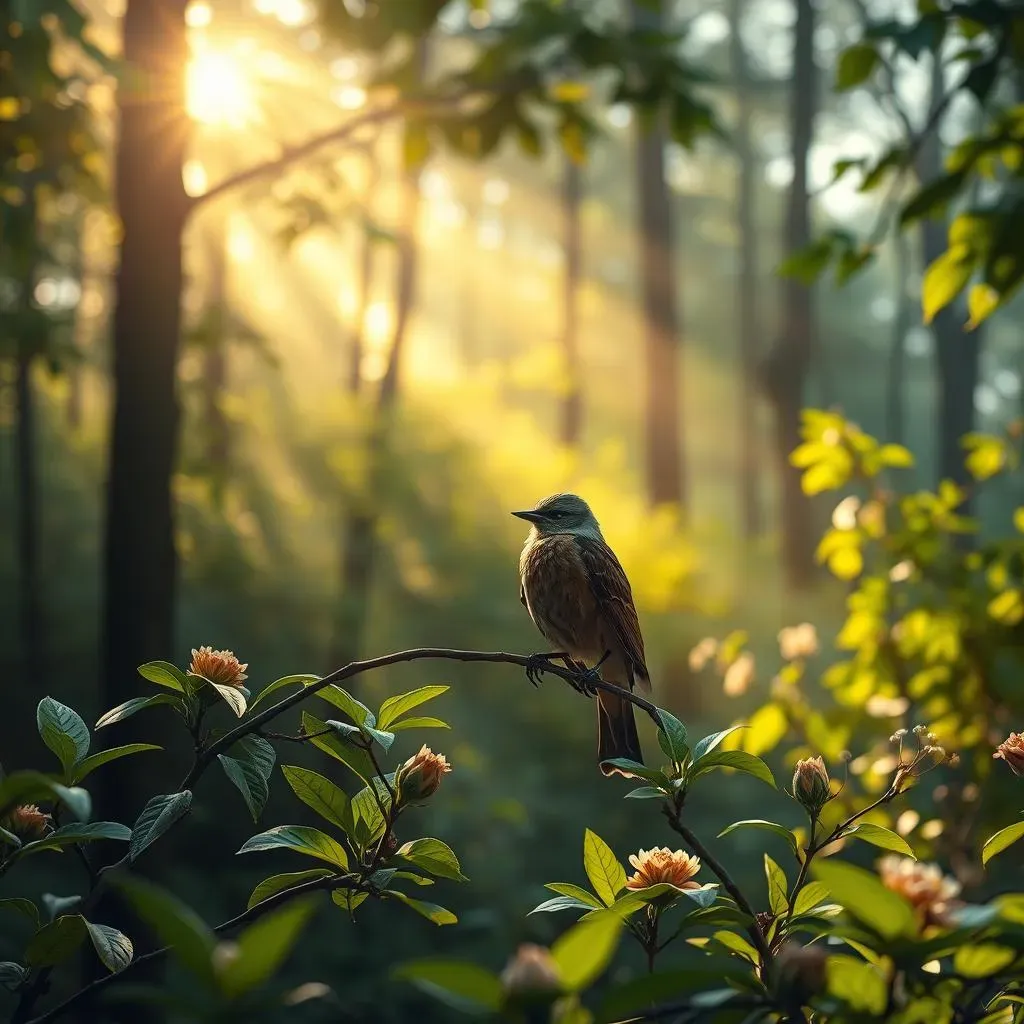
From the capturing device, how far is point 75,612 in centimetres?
1086

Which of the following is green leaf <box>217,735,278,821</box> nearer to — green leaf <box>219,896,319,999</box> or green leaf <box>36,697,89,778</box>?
green leaf <box>36,697,89,778</box>

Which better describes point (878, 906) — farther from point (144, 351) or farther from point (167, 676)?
point (144, 351)

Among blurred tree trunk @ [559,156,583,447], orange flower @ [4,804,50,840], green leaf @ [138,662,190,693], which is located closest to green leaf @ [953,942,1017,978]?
green leaf @ [138,662,190,693]

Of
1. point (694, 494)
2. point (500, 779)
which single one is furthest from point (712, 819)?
point (694, 494)

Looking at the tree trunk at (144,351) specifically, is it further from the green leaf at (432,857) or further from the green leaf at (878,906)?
the green leaf at (878,906)

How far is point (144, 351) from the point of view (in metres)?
4.97

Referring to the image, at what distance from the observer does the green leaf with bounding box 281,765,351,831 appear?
1578 mm

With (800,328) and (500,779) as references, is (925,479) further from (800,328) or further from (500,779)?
(500,779)

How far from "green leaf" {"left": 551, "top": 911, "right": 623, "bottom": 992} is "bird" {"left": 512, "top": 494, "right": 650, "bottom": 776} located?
2269 mm

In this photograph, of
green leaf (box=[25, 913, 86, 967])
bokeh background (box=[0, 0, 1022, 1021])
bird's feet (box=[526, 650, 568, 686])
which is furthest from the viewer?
bokeh background (box=[0, 0, 1022, 1021])

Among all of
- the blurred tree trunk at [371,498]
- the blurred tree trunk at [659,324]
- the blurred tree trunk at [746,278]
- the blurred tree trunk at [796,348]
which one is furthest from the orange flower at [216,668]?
the blurred tree trunk at [746,278]

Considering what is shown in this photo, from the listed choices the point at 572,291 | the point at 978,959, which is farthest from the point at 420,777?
the point at 572,291

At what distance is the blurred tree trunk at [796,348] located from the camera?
14.5 m

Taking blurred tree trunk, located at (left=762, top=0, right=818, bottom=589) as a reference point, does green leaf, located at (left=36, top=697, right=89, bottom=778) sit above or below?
below
